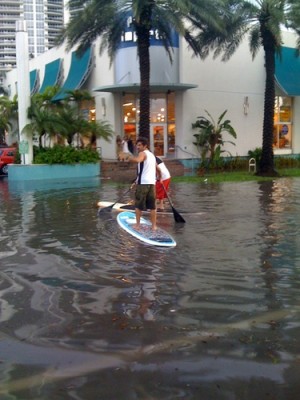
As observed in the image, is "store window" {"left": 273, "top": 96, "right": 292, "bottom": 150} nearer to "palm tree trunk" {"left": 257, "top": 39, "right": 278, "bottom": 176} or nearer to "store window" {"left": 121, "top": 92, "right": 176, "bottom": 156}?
"store window" {"left": 121, "top": 92, "right": 176, "bottom": 156}

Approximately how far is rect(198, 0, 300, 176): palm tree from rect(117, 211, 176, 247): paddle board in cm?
1441

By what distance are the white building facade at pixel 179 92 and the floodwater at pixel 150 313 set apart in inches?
775

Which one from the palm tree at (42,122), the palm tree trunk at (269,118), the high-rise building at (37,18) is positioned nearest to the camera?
the palm tree trunk at (269,118)

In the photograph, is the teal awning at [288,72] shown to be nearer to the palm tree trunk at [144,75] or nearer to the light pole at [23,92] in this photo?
the palm tree trunk at [144,75]

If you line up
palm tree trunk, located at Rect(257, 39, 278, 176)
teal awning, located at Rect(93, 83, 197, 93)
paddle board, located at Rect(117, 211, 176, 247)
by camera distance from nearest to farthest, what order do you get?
paddle board, located at Rect(117, 211, 176, 247)
palm tree trunk, located at Rect(257, 39, 278, 176)
teal awning, located at Rect(93, 83, 197, 93)

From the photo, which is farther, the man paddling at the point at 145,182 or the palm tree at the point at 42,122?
the palm tree at the point at 42,122

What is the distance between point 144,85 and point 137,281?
16.9 m

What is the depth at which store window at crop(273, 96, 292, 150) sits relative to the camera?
3444cm

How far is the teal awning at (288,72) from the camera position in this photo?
106 feet

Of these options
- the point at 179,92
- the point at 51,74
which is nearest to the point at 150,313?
the point at 179,92

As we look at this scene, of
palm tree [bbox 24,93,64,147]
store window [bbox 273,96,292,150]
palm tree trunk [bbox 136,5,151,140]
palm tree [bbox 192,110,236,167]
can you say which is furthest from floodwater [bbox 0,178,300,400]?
store window [bbox 273,96,292,150]

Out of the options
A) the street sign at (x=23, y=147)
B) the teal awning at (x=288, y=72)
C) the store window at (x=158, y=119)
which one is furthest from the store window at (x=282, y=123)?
the street sign at (x=23, y=147)

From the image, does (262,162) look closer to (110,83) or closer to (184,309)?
(110,83)

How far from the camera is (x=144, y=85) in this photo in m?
22.4
